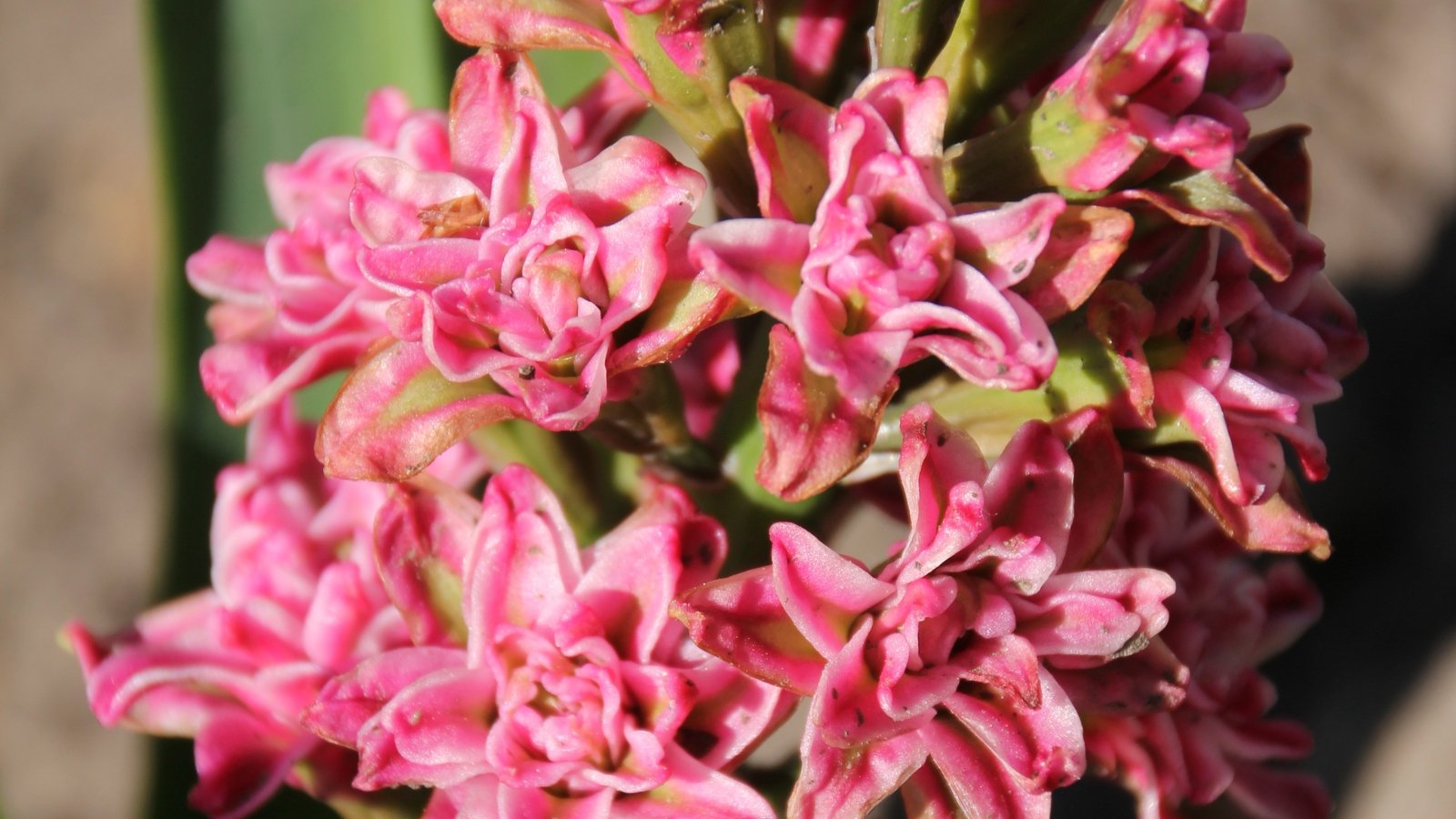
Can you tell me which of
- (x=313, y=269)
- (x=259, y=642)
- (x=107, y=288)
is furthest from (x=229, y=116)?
(x=107, y=288)

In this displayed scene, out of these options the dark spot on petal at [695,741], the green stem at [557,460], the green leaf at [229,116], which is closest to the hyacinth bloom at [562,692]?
the dark spot on petal at [695,741]

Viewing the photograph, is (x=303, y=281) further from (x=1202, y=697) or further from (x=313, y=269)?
(x=1202, y=697)

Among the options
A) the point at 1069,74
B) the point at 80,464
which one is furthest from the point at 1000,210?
the point at 80,464

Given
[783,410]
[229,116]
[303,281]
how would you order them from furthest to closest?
[229,116] → [303,281] → [783,410]

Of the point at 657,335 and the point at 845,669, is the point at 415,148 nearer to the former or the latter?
the point at 657,335

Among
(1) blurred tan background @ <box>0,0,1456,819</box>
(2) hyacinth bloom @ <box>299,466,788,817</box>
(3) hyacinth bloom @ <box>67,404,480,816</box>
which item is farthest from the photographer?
(1) blurred tan background @ <box>0,0,1456,819</box>

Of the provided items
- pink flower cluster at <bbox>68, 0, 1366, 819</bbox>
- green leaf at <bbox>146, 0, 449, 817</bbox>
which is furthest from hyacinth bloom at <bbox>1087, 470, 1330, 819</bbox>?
green leaf at <bbox>146, 0, 449, 817</bbox>

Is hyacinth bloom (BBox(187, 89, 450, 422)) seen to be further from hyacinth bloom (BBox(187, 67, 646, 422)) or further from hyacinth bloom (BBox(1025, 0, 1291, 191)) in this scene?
hyacinth bloom (BBox(1025, 0, 1291, 191))
